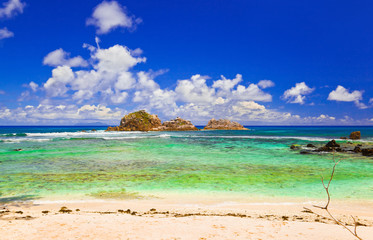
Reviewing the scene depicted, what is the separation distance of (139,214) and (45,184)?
29.0 feet

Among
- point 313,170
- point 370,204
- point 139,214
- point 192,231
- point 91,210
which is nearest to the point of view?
point 192,231

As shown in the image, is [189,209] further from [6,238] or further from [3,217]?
[3,217]

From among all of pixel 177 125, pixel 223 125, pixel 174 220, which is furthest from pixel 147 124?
pixel 174 220

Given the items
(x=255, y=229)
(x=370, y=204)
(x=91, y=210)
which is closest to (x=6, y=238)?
(x=91, y=210)

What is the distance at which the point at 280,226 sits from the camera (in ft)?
24.9

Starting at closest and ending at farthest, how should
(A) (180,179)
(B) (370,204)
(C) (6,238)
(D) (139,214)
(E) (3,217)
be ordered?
1. (C) (6,238)
2. (E) (3,217)
3. (D) (139,214)
4. (B) (370,204)
5. (A) (180,179)

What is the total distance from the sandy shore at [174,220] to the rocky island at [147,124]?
11857cm

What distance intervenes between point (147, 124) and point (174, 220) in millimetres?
124841

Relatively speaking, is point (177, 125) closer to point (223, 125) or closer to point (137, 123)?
point (137, 123)

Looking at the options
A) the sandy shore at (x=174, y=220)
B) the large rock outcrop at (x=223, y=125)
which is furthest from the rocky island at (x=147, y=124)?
the sandy shore at (x=174, y=220)

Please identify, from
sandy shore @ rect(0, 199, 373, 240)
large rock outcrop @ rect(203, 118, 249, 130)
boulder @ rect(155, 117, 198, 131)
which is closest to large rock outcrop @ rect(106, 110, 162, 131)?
boulder @ rect(155, 117, 198, 131)

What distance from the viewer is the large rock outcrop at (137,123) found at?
127188 millimetres

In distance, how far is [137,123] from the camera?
417 ft

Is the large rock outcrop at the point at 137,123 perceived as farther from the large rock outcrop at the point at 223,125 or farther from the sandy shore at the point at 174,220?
the sandy shore at the point at 174,220
